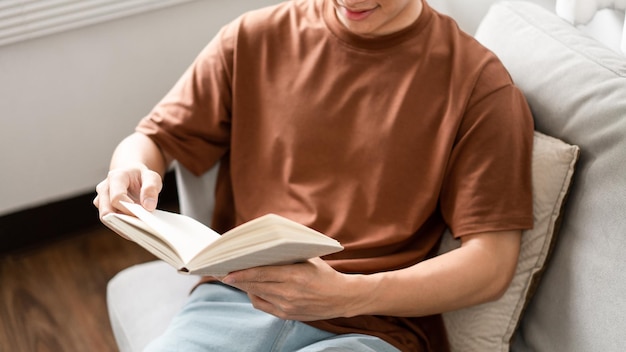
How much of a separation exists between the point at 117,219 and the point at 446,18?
2.41 ft

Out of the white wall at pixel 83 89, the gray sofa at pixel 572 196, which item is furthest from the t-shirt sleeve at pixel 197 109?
the white wall at pixel 83 89

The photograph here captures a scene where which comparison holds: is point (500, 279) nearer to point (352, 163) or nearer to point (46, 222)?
point (352, 163)

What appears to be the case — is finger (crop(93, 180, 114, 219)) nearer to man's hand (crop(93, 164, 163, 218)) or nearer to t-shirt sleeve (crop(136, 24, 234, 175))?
man's hand (crop(93, 164, 163, 218))

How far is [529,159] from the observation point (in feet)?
4.69

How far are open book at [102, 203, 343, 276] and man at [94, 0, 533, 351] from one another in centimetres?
12

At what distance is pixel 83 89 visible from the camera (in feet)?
7.88

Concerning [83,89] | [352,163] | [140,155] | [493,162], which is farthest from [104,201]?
[83,89]

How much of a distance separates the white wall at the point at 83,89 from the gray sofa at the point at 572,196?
0.97 m

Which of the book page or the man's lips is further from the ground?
the man's lips

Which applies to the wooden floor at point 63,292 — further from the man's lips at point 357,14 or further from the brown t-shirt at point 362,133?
the man's lips at point 357,14

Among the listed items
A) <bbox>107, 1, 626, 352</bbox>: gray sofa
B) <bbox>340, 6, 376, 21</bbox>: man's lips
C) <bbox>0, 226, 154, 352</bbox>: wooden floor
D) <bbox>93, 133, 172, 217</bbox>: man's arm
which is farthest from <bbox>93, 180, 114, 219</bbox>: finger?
<bbox>0, 226, 154, 352</bbox>: wooden floor

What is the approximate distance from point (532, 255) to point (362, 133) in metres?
0.37

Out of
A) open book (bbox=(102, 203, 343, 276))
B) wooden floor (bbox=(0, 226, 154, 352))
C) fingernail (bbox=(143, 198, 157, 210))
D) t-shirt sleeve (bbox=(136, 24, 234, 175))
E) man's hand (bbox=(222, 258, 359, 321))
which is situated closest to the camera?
open book (bbox=(102, 203, 343, 276))

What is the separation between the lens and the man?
139 centimetres
